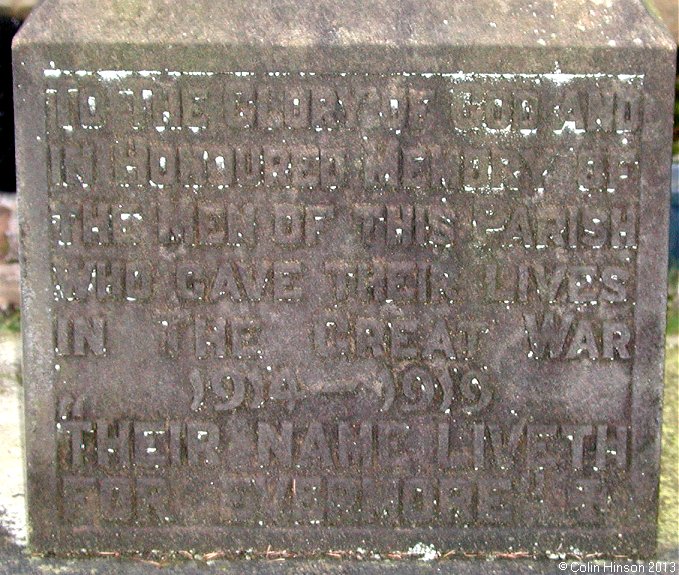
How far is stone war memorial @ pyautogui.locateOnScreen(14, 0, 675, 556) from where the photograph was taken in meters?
2.25

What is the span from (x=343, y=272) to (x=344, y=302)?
73 mm

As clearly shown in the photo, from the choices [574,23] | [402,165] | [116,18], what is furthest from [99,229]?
[574,23]

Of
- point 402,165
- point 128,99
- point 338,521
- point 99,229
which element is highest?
point 128,99

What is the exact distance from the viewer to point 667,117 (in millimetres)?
→ 2256

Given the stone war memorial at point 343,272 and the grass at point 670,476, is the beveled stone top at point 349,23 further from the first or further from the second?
the grass at point 670,476

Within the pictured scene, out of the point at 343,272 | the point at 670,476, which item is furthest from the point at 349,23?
the point at 670,476

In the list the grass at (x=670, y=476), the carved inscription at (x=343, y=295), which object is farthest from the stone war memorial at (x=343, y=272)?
the grass at (x=670, y=476)

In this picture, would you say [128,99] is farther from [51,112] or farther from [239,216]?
[239,216]

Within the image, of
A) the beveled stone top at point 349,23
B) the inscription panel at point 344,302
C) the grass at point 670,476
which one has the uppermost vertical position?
the beveled stone top at point 349,23

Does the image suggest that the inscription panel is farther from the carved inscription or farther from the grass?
the grass

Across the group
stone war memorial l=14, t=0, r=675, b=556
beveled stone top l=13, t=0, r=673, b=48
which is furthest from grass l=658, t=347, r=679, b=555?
beveled stone top l=13, t=0, r=673, b=48

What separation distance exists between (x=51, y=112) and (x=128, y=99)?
18 centimetres

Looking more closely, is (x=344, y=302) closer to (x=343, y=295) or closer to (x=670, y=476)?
(x=343, y=295)

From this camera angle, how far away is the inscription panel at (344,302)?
2.28 metres
